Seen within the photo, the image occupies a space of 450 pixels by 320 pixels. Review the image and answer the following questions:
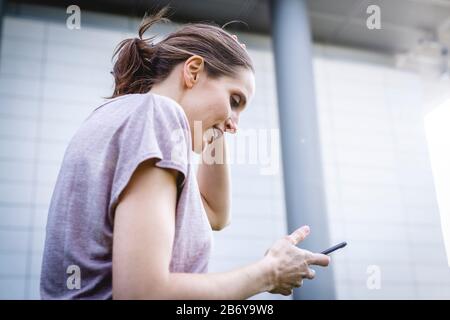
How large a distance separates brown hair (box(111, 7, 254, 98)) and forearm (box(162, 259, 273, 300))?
0.28 meters

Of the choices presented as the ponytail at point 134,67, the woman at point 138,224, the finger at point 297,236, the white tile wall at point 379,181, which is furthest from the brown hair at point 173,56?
the white tile wall at point 379,181

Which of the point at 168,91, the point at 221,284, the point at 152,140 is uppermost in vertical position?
the point at 168,91

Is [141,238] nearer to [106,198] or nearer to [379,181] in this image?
[106,198]

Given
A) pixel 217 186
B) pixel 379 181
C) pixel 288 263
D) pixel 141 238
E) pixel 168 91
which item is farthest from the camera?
pixel 379 181

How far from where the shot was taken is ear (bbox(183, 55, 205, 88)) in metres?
0.63

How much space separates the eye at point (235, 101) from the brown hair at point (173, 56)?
0.03 metres

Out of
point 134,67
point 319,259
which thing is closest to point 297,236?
point 319,259

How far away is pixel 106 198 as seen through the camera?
483 mm

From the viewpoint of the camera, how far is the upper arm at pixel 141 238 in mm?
428

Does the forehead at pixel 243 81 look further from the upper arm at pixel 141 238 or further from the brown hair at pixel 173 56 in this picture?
the upper arm at pixel 141 238

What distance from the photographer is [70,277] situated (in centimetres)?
50

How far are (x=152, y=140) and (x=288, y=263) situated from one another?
0.20 m
